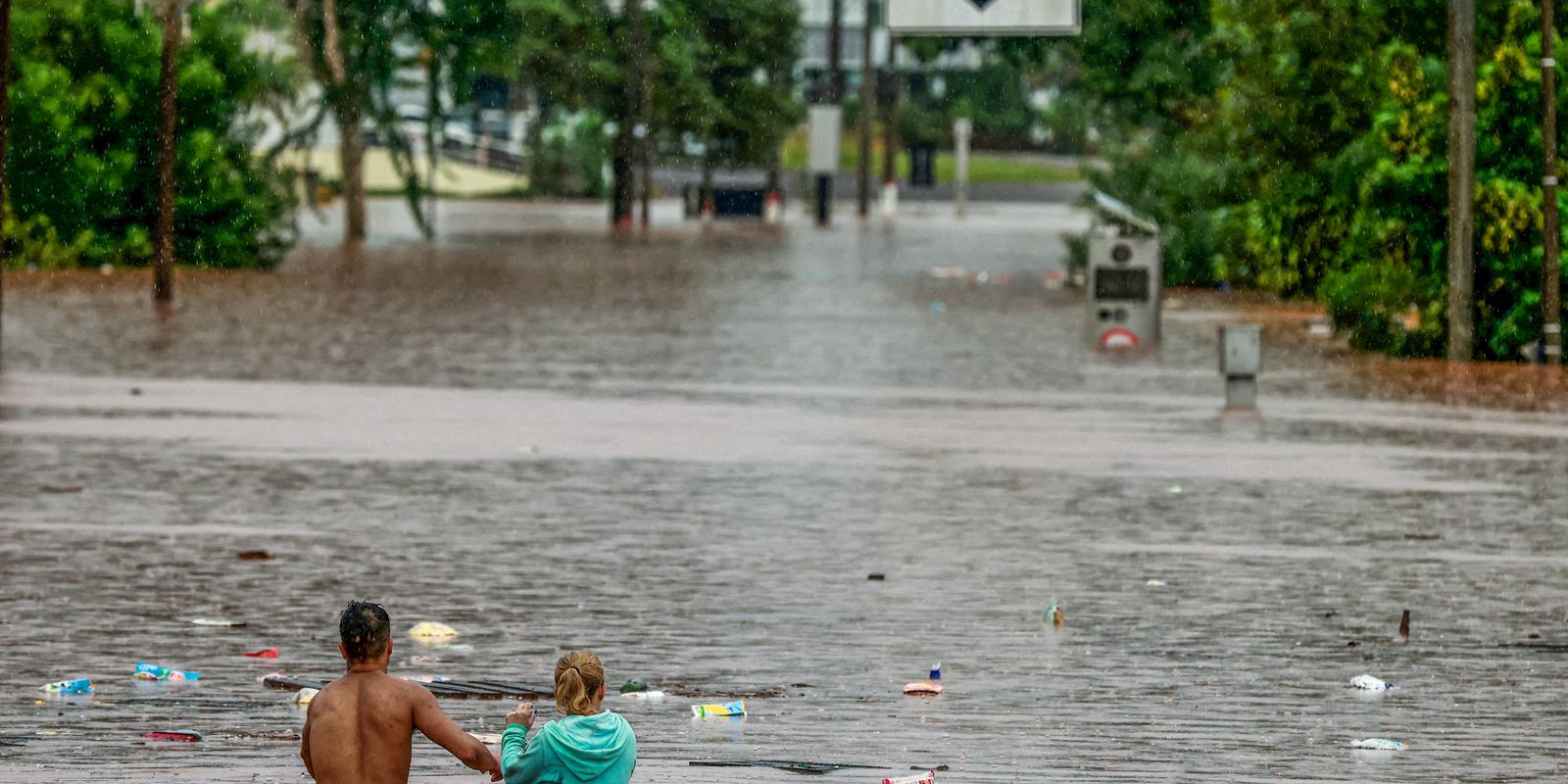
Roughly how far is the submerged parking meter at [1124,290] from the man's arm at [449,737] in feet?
70.0

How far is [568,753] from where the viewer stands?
605 cm

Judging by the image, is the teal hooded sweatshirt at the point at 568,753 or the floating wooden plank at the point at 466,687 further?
the floating wooden plank at the point at 466,687

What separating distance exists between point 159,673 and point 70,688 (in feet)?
1.28

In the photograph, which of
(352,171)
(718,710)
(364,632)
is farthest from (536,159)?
(364,632)

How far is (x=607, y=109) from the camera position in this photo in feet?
208

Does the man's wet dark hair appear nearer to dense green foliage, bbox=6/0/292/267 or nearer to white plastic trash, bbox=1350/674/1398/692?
white plastic trash, bbox=1350/674/1398/692

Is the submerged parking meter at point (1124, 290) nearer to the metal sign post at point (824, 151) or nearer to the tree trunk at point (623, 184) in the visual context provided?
the tree trunk at point (623, 184)

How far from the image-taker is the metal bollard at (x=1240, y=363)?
65.5 feet

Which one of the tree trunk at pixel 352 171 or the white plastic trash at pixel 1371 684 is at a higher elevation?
the tree trunk at pixel 352 171

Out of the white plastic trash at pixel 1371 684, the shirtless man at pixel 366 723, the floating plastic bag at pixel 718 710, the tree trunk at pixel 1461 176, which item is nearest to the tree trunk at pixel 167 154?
the tree trunk at pixel 1461 176

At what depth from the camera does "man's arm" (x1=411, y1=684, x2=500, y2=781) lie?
6.08 m

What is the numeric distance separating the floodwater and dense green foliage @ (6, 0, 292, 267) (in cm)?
1002

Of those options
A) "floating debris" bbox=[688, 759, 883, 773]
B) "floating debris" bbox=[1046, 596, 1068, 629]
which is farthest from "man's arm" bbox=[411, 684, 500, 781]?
"floating debris" bbox=[1046, 596, 1068, 629]

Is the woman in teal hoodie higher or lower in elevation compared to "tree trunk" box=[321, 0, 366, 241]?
lower
